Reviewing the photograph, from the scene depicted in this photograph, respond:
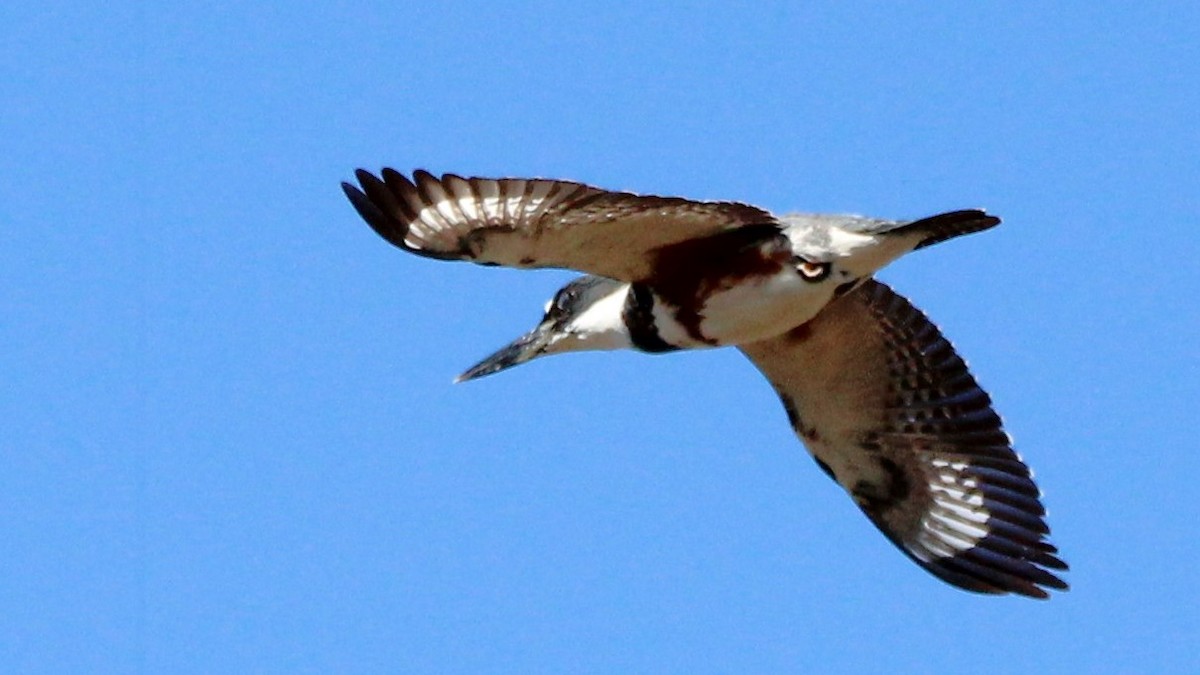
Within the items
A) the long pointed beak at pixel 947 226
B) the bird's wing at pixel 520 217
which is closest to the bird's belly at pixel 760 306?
the bird's wing at pixel 520 217

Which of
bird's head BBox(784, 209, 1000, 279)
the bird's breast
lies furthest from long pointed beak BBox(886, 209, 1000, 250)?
the bird's breast

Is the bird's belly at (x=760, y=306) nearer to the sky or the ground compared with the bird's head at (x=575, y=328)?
nearer to the ground

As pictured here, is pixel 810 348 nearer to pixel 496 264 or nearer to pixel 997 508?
pixel 997 508

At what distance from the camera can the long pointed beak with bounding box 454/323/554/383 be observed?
10.1 m

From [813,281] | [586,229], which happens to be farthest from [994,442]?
[586,229]

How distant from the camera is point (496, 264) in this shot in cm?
916

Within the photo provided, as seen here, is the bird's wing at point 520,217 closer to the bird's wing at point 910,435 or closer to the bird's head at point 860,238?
the bird's head at point 860,238

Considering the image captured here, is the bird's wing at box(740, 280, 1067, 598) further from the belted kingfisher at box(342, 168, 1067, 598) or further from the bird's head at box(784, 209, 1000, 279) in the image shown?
the bird's head at box(784, 209, 1000, 279)

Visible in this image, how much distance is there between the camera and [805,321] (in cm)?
1025

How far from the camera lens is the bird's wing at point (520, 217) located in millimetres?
8789

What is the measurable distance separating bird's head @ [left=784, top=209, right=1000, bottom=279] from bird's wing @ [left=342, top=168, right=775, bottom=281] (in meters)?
0.28

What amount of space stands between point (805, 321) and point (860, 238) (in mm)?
950

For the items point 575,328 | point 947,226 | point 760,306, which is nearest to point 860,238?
point 947,226

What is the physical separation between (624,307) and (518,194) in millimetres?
1261
